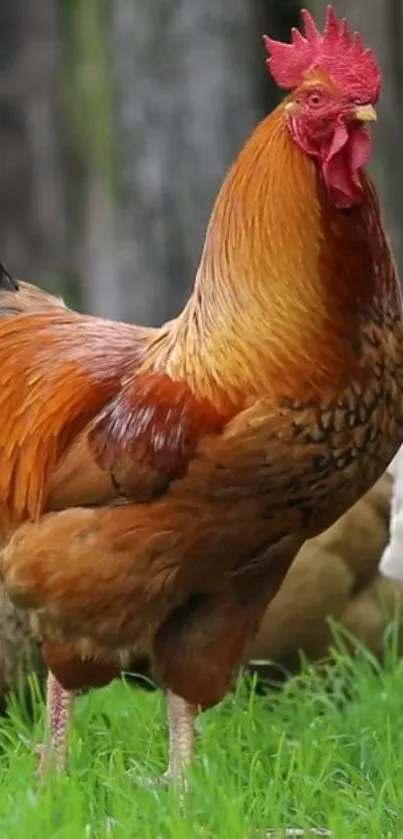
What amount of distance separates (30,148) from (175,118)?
303 cm

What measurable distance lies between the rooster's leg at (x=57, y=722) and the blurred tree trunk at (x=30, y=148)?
4454 mm

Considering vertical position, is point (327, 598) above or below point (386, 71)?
below

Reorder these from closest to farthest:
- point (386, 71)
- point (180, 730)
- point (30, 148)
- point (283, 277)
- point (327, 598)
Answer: point (283, 277)
point (180, 730)
point (327, 598)
point (386, 71)
point (30, 148)

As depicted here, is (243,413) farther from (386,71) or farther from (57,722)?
(386,71)

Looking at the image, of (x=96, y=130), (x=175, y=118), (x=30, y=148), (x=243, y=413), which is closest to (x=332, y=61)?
(x=243, y=413)

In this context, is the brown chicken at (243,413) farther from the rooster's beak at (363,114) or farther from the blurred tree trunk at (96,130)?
the blurred tree trunk at (96,130)

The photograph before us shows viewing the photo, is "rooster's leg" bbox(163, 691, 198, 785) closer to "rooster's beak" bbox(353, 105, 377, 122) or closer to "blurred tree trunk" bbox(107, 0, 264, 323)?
"rooster's beak" bbox(353, 105, 377, 122)

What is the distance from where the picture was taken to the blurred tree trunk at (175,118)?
5.02 metres

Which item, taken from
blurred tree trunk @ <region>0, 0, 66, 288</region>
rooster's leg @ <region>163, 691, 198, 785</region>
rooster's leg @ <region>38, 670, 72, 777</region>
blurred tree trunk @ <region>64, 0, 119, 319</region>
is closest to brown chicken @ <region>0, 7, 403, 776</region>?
rooster's leg @ <region>163, 691, 198, 785</region>

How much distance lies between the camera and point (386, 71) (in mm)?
4938

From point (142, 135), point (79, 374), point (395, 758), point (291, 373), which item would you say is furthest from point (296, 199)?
point (142, 135)

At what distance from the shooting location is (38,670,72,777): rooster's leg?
3.30 meters

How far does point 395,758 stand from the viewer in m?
3.27

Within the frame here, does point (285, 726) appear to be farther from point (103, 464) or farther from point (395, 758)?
point (103, 464)
